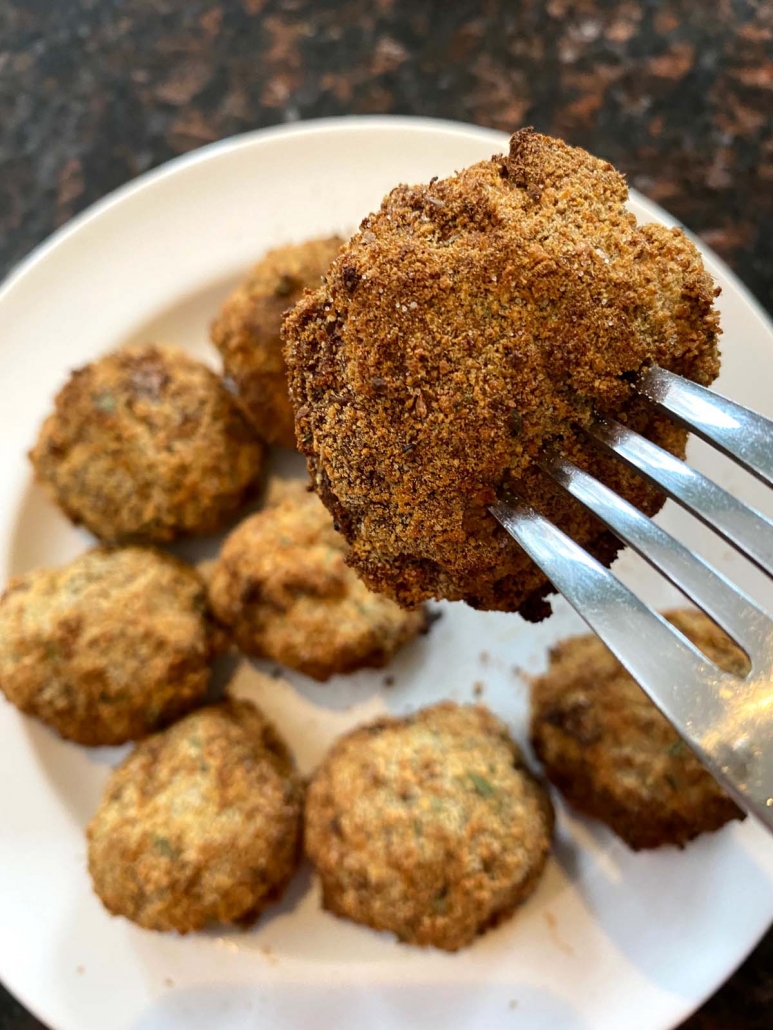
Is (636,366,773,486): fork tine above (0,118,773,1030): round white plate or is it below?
above

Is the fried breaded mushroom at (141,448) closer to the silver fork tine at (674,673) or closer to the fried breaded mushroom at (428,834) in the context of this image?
the fried breaded mushroom at (428,834)

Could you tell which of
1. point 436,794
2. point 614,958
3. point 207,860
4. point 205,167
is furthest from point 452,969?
point 205,167

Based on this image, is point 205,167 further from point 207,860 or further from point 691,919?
point 691,919

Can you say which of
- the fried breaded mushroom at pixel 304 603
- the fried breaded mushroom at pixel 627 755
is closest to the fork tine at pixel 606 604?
the fried breaded mushroom at pixel 627 755

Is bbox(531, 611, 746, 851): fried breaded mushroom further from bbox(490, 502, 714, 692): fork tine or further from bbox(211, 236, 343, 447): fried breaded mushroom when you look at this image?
bbox(211, 236, 343, 447): fried breaded mushroom

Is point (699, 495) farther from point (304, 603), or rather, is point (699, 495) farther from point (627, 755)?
Answer: point (304, 603)

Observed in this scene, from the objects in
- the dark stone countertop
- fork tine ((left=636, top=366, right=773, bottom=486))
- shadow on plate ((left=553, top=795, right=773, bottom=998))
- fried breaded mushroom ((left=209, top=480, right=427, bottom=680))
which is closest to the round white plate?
shadow on plate ((left=553, top=795, right=773, bottom=998))

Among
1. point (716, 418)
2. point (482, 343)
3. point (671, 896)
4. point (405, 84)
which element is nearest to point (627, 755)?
point (671, 896)
